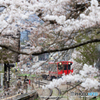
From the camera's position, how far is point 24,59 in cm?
294

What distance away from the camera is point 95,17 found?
1611 mm

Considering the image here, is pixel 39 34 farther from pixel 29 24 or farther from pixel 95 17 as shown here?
pixel 95 17

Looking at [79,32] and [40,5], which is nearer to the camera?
[79,32]

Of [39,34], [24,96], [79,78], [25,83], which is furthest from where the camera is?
[24,96]

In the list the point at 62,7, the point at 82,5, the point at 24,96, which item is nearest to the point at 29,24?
the point at 62,7

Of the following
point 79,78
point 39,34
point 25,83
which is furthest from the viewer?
point 39,34

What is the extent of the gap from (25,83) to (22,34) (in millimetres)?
1427

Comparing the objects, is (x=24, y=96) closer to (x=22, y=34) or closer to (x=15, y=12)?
(x=22, y=34)

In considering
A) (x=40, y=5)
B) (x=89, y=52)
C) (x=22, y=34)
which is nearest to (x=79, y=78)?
(x=89, y=52)

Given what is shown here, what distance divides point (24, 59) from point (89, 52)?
144cm

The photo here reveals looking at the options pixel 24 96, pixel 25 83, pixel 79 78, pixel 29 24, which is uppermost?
pixel 29 24

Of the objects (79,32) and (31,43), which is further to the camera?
(31,43)

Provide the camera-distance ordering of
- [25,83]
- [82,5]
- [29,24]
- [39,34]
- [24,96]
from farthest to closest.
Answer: [24,96], [29,24], [39,34], [82,5], [25,83]

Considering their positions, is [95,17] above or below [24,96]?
above
